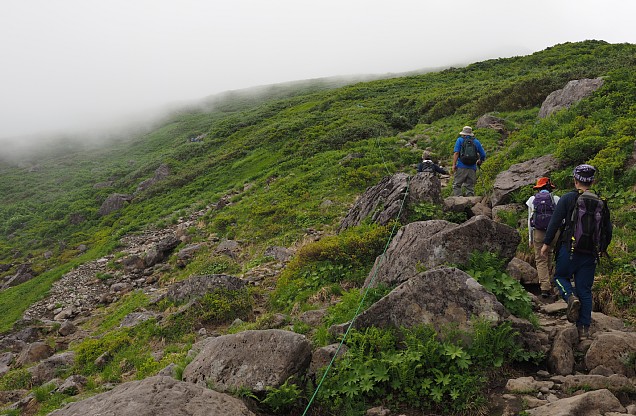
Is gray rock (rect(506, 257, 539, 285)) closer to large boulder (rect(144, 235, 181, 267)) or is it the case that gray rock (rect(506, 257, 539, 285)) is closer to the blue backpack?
the blue backpack

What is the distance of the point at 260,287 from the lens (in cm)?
1248

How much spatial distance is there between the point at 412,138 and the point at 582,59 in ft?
64.4

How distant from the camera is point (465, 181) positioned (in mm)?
13258

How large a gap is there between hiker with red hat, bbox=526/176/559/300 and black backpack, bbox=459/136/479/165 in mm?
4597

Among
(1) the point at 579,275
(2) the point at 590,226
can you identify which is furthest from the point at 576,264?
(2) the point at 590,226

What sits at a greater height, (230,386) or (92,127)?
(92,127)

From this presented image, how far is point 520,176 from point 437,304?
807 centimetres

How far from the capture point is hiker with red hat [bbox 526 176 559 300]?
7.72m

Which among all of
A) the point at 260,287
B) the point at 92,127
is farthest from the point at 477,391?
the point at 92,127

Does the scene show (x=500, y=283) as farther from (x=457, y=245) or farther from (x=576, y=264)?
(x=576, y=264)

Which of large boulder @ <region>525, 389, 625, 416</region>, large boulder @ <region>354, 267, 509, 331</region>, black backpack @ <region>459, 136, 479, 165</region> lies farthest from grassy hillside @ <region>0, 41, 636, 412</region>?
large boulder @ <region>525, 389, 625, 416</region>

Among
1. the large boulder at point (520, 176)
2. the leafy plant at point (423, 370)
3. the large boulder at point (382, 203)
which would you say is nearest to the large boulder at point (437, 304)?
the leafy plant at point (423, 370)

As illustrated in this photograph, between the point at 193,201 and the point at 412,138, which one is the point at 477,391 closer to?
the point at 412,138

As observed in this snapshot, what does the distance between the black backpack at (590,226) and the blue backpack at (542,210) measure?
1.73 m
